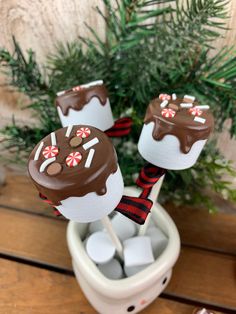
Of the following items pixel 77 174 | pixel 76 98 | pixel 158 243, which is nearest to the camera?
pixel 77 174

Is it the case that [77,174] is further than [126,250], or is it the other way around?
[126,250]

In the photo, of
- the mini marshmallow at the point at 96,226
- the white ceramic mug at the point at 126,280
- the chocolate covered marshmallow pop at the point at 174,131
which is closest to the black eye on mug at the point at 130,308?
the white ceramic mug at the point at 126,280

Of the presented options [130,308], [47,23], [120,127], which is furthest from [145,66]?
[130,308]

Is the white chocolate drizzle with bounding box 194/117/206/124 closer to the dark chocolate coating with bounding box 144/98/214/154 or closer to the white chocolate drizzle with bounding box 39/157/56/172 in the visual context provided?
the dark chocolate coating with bounding box 144/98/214/154

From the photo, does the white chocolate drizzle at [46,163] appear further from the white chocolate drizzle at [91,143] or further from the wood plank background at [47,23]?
the wood plank background at [47,23]

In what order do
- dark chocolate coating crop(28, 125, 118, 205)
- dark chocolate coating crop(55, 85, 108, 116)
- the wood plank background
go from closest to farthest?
dark chocolate coating crop(28, 125, 118, 205) → dark chocolate coating crop(55, 85, 108, 116) → the wood plank background

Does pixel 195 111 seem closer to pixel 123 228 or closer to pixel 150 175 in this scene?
pixel 150 175

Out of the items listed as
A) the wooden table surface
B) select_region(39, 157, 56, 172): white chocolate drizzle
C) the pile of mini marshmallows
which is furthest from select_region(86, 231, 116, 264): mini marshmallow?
select_region(39, 157, 56, 172): white chocolate drizzle
